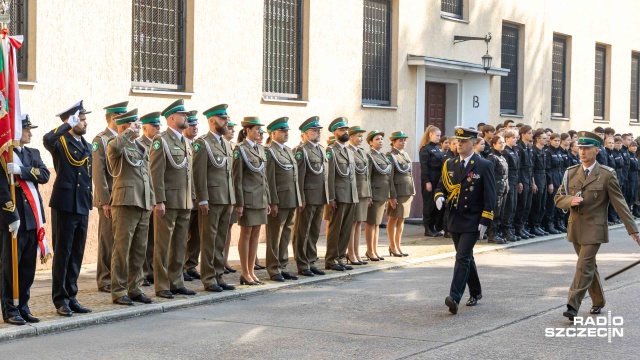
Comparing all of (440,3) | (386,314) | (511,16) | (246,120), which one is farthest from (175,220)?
(511,16)

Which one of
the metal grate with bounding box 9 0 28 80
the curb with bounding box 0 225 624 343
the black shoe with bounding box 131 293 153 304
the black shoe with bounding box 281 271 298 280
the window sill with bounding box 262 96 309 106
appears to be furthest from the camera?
the window sill with bounding box 262 96 309 106

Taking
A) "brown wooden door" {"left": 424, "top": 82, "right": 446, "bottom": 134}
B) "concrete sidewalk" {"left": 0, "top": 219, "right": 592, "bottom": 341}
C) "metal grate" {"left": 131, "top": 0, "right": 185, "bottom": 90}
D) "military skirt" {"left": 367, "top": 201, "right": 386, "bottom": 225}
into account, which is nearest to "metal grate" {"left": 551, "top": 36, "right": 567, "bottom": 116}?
"brown wooden door" {"left": 424, "top": 82, "right": 446, "bottom": 134}

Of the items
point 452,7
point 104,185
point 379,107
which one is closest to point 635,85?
point 452,7

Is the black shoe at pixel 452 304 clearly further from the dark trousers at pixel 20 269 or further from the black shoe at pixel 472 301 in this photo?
the dark trousers at pixel 20 269

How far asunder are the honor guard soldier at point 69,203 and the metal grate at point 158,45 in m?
5.24

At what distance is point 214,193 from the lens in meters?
12.4

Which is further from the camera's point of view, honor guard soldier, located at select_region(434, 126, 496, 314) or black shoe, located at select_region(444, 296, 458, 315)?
honor guard soldier, located at select_region(434, 126, 496, 314)

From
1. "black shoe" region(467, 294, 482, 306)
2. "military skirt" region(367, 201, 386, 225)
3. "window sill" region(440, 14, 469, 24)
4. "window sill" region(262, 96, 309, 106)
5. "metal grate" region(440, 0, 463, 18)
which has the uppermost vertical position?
"metal grate" region(440, 0, 463, 18)

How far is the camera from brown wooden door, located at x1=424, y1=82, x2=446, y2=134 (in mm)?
23828

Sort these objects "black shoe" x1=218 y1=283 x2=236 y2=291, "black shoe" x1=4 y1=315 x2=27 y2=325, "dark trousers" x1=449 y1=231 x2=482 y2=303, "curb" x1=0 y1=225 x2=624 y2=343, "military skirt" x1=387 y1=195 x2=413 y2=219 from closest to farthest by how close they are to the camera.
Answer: "curb" x1=0 y1=225 x2=624 y2=343
"black shoe" x1=4 y1=315 x2=27 y2=325
"dark trousers" x1=449 y1=231 x2=482 y2=303
"black shoe" x1=218 y1=283 x2=236 y2=291
"military skirt" x1=387 y1=195 x2=413 y2=219

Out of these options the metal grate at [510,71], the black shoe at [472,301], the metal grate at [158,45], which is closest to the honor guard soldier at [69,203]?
the black shoe at [472,301]

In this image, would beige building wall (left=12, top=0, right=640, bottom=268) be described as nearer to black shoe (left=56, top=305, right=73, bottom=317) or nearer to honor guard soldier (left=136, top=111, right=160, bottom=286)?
honor guard soldier (left=136, top=111, right=160, bottom=286)

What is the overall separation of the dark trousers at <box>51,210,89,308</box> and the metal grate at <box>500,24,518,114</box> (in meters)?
17.5

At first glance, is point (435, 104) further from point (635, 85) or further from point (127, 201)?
point (127, 201)
